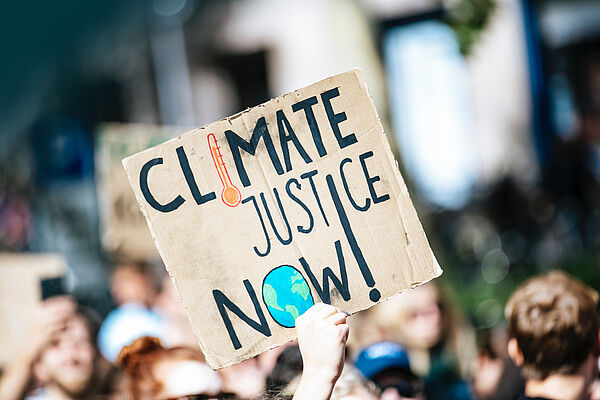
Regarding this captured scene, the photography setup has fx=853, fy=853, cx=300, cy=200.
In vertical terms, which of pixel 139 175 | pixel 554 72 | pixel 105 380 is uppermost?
pixel 554 72

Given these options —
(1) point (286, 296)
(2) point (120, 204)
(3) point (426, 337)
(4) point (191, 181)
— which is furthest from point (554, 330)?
(2) point (120, 204)

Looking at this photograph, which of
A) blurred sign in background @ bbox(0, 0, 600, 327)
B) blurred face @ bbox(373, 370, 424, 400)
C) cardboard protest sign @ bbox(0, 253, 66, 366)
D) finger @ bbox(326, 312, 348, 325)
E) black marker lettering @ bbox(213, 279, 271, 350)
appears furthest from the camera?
blurred sign in background @ bbox(0, 0, 600, 327)

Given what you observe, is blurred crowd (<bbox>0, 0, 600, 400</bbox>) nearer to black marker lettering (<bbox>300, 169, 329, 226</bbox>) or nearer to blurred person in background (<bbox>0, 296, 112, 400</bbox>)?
blurred person in background (<bbox>0, 296, 112, 400</bbox>)

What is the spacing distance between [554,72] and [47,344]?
29.0 feet

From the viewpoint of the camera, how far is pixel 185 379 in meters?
2.65

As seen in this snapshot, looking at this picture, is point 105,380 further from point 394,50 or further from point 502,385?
point 394,50

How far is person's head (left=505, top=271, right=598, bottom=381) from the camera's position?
2.60m

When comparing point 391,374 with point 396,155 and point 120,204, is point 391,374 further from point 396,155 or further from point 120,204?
point 396,155

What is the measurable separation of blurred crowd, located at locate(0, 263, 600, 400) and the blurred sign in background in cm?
237

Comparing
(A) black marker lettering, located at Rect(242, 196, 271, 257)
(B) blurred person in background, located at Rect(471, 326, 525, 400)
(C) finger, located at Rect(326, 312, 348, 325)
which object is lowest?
(B) blurred person in background, located at Rect(471, 326, 525, 400)

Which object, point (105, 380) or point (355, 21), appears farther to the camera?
point (355, 21)

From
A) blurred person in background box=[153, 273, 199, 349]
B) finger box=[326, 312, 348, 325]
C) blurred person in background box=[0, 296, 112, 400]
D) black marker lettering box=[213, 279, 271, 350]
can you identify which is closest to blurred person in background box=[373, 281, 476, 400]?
blurred person in background box=[153, 273, 199, 349]

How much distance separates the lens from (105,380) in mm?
3635

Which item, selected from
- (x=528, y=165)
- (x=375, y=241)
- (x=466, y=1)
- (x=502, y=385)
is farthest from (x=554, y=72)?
(x=375, y=241)
